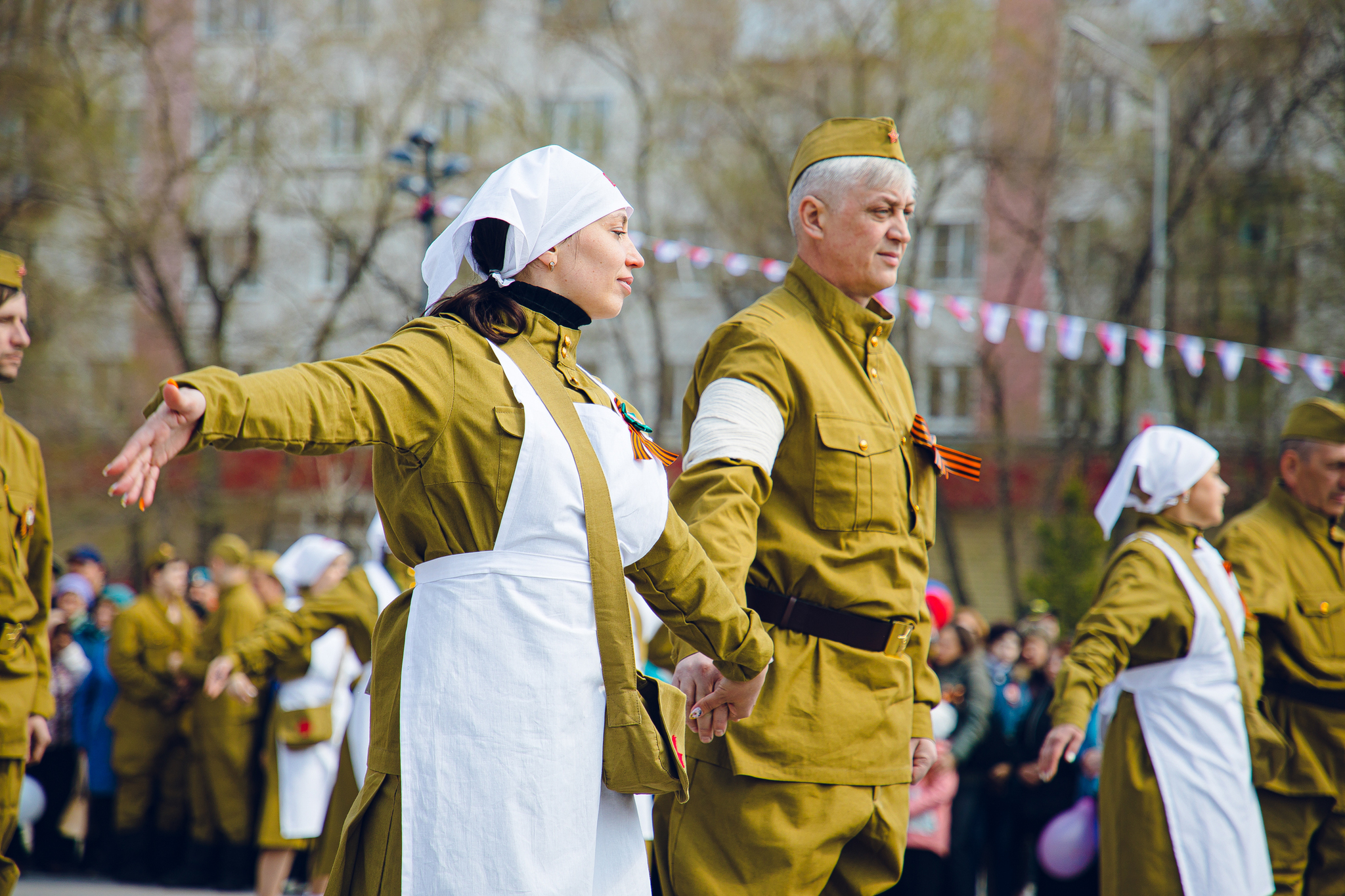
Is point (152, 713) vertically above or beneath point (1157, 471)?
beneath

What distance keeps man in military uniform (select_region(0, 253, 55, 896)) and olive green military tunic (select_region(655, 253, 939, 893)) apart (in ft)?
7.69

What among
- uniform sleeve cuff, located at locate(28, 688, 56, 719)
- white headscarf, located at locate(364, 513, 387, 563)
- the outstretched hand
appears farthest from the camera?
white headscarf, located at locate(364, 513, 387, 563)

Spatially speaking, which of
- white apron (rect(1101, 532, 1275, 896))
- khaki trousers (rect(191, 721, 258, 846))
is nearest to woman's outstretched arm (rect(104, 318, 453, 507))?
white apron (rect(1101, 532, 1275, 896))

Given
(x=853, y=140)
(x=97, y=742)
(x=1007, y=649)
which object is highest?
(x=853, y=140)

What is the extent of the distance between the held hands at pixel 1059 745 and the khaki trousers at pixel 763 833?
1104 mm

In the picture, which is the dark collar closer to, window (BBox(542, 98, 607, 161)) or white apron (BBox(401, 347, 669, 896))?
white apron (BBox(401, 347, 669, 896))

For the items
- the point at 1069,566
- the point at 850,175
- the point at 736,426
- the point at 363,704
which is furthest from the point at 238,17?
the point at 736,426

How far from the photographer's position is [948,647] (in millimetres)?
8352

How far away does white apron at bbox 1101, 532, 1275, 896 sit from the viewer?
4.87m

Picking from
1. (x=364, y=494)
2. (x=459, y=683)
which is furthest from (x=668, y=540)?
(x=364, y=494)

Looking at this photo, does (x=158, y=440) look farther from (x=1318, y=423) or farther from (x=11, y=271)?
(x=1318, y=423)

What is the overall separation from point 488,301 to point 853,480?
1238 mm

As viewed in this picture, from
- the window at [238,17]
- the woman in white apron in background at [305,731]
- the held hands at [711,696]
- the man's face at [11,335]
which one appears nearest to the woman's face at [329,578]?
the woman in white apron in background at [305,731]

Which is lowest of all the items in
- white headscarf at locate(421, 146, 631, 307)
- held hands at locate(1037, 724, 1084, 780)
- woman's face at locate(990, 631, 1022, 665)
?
woman's face at locate(990, 631, 1022, 665)
